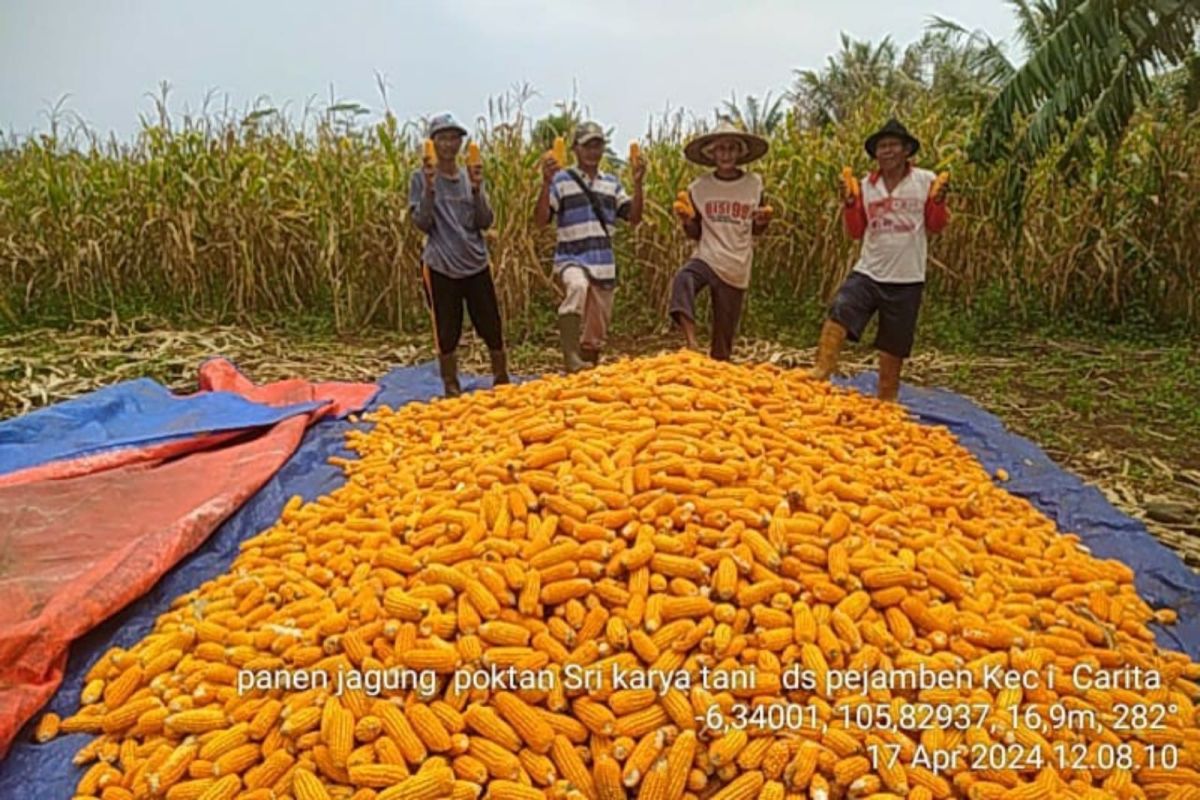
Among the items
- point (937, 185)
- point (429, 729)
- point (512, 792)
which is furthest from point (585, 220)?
point (512, 792)

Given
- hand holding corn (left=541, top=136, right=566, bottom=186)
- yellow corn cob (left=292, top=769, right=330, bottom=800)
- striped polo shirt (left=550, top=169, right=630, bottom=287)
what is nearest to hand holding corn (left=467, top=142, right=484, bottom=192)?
hand holding corn (left=541, top=136, right=566, bottom=186)

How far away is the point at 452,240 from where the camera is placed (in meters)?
4.51

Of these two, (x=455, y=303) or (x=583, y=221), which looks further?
(x=583, y=221)

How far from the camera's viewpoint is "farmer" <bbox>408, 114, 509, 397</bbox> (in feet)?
14.4

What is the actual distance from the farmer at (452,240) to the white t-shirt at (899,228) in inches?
80.0

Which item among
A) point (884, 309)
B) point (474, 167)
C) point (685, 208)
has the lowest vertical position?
point (884, 309)

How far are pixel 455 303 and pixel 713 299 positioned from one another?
1.48m

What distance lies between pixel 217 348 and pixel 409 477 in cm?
395

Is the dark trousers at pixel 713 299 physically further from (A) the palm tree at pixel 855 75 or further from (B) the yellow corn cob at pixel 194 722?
(A) the palm tree at pixel 855 75

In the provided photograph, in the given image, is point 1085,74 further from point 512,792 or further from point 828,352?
point 512,792

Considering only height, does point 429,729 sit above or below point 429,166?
below

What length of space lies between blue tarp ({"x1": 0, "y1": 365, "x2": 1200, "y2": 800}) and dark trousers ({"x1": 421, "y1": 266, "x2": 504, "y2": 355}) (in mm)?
399

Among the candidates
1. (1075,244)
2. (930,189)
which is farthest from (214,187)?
(1075,244)

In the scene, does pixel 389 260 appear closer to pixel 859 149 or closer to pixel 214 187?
pixel 214 187
